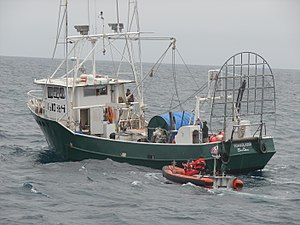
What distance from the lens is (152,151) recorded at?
99.8ft

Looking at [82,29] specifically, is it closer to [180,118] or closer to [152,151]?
[180,118]

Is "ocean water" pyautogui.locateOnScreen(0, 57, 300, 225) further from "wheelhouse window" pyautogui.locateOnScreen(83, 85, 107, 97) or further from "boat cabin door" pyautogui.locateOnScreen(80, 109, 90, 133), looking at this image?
"wheelhouse window" pyautogui.locateOnScreen(83, 85, 107, 97)

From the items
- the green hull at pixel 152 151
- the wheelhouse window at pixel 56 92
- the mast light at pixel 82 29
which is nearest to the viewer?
the green hull at pixel 152 151

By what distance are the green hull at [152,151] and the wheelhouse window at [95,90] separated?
7.55 ft

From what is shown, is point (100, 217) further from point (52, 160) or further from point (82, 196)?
point (52, 160)

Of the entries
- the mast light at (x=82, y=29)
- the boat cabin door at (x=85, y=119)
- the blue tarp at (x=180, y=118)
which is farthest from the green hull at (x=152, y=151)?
the mast light at (x=82, y=29)

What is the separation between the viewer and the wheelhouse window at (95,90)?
110 ft

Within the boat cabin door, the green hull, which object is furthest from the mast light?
the green hull

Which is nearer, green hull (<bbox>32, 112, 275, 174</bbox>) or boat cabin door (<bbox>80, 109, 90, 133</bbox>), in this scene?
green hull (<bbox>32, 112, 275, 174</bbox>)

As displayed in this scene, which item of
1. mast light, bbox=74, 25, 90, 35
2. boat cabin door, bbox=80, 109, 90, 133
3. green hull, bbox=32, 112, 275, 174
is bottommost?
green hull, bbox=32, 112, 275, 174

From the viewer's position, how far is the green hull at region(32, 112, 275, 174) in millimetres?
29516

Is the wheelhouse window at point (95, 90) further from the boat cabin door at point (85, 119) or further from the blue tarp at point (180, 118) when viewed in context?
the blue tarp at point (180, 118)

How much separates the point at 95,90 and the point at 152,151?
5114mm

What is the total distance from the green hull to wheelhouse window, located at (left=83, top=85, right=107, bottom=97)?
2303mm
